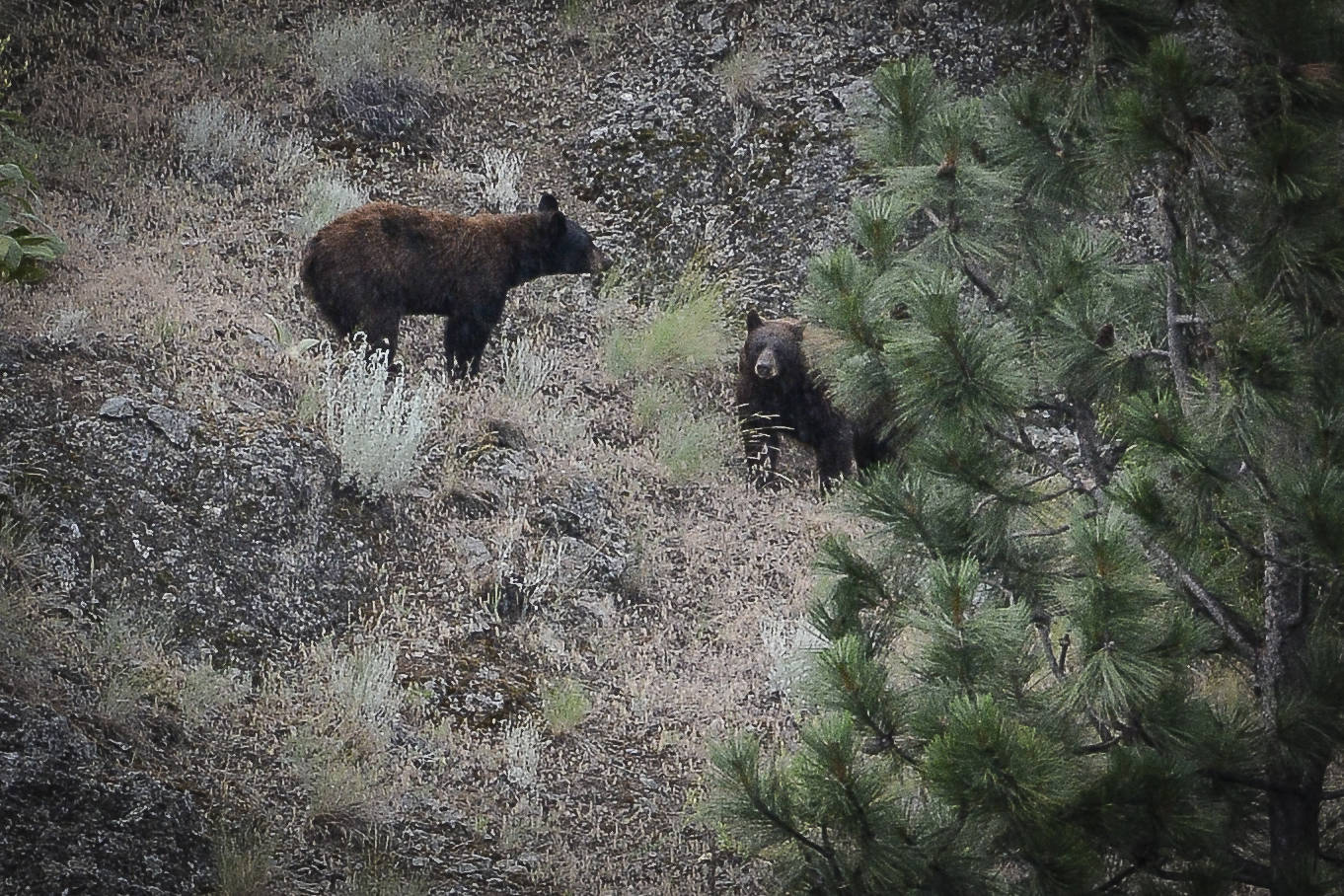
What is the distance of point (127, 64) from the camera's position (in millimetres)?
10414

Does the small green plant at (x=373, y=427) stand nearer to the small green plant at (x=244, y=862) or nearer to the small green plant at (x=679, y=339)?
the small green plant at (x=679, y=339)

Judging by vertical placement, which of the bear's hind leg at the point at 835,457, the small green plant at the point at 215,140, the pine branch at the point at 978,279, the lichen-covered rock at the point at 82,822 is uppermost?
the pine branch at the point at 978,279

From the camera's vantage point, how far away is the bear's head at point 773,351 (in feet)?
27.4

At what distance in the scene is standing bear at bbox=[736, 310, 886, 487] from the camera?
8.43 metres

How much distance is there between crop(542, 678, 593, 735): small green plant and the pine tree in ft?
6.31

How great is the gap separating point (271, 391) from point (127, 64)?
16.1 feet

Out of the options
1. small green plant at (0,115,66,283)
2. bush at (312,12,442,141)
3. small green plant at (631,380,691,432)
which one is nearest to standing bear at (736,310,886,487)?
small green plant at (631,380,691,432)

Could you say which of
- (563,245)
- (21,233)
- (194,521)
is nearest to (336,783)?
(194,521)

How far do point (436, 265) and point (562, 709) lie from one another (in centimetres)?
342

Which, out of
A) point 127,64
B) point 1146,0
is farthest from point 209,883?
point 127,64

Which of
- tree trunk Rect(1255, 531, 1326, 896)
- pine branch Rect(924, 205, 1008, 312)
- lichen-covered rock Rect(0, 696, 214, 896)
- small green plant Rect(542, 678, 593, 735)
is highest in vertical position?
pine branch Rect(924, 205, 1008, 312)

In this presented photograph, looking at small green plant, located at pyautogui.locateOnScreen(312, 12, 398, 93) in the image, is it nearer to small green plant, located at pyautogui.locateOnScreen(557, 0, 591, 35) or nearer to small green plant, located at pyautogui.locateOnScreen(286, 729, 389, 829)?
small green plant, located at pyautogui.locateOnScreen(557, 0, 591, 35)

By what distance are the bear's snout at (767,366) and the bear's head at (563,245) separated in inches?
58.6

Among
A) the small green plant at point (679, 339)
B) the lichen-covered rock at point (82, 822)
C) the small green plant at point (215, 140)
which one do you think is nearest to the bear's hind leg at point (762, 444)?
the small green plant at point (679, 339)
